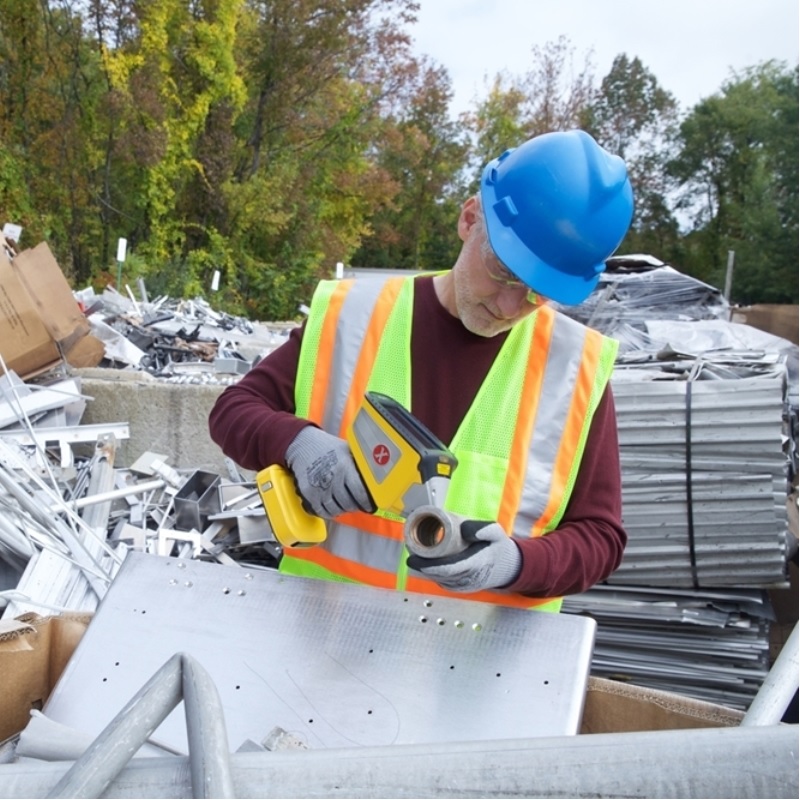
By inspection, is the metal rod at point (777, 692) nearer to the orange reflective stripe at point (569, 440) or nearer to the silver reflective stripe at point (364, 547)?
the orange reflective stripe at point (569, 440)

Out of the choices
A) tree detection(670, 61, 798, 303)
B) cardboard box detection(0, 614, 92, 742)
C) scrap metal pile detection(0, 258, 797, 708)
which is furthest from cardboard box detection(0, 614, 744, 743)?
tree detection(670, 61, 798, 303)

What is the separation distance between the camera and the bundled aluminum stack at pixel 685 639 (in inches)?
150

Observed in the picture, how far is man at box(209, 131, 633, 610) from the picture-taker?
5.63 ft

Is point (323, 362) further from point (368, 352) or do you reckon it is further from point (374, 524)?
point (374, 524)

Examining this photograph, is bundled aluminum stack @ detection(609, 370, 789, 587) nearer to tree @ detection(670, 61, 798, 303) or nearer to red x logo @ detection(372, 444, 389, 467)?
red x logo @ detection(372, 444, 389, 467)

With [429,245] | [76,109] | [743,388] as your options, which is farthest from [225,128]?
[743,388]

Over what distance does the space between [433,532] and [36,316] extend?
4.71 meters

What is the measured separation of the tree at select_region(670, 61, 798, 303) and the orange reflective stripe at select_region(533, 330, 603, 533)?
29469 millimetres

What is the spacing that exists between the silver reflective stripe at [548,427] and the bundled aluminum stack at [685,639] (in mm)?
2337

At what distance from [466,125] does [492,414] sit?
30.4 metres

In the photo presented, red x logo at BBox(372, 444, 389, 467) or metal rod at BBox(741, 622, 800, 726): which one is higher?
red x logo at BBox(372, 444, 389, 467)

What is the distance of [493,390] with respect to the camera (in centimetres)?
189

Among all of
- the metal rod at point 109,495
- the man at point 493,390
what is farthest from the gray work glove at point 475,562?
the metal rod at point 109,495

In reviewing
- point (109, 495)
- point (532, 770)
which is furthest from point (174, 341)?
point (532, 770)
